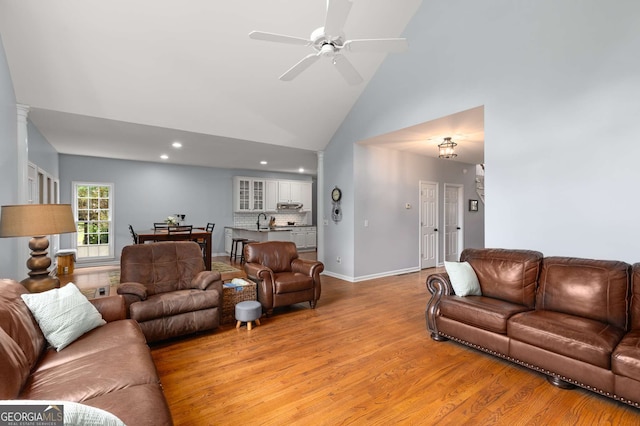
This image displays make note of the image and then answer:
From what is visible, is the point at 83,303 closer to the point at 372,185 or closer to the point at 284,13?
the point at 284,13

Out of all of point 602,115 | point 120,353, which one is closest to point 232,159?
point 120,353

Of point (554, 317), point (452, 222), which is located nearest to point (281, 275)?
point (554, 317)

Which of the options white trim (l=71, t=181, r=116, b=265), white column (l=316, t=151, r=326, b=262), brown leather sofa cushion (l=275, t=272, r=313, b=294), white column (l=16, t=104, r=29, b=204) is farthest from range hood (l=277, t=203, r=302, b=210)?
white column (l=16, t=104, r=29, b=204)

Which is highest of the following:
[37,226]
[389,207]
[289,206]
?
[289,206]

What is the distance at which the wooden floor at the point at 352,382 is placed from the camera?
205 cm

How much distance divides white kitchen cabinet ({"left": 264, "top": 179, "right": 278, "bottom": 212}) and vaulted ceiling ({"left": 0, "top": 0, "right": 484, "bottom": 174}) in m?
3.67

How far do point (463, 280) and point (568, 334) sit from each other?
1015mm

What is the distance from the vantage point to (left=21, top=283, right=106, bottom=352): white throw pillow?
2.03 metres

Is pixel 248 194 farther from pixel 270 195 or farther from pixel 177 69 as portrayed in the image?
pixel 177 69

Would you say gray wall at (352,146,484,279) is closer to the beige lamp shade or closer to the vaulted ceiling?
the vaulted ceiling

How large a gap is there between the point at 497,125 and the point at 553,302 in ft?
6.67

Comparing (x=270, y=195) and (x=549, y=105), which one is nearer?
(x=549, y=105)

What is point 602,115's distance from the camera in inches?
115

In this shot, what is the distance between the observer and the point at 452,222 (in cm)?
752
